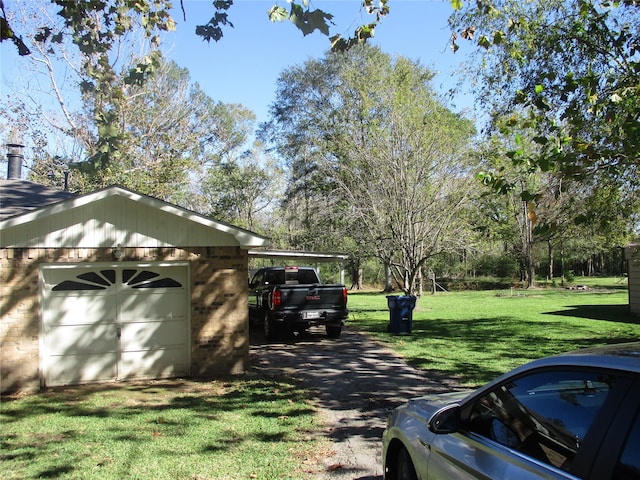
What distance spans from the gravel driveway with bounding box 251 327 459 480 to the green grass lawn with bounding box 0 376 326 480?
33 centimetres

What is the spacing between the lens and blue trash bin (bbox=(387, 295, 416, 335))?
46.5 ft

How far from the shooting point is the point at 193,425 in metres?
6.44

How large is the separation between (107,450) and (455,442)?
14.0 ft

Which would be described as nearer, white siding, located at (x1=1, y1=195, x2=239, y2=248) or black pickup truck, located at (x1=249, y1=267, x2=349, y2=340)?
white siding, located at (x1=1, y1=195, x2=239, y2=248)

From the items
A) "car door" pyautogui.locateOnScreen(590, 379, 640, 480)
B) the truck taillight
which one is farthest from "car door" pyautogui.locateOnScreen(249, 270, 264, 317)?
"car door" pyautogui.locateOnScreen(590, 379, 640, 480)

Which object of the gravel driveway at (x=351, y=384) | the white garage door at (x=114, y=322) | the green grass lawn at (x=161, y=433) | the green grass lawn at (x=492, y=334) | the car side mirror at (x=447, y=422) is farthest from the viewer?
the green grass lawn at (x=492, y=334)

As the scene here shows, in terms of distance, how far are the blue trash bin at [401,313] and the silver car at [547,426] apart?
35.6 feet

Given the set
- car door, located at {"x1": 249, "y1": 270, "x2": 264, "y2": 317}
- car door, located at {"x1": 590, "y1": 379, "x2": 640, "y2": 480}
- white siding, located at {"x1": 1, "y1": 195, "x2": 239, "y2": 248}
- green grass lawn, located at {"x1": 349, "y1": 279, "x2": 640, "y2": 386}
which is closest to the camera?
car door, located at {"x1": 590, "y1": 379, "x2": 640, "y2": 480}

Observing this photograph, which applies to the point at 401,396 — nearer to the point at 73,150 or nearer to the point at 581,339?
the point at 581,339

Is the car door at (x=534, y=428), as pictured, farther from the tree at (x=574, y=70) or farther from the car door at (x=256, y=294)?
the car door at (x=256, y=294)

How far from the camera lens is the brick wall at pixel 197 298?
8406mm

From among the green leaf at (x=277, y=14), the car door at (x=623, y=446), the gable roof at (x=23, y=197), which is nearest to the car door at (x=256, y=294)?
the gable roof at (x=23, y=197)

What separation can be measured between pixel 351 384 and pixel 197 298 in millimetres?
3181

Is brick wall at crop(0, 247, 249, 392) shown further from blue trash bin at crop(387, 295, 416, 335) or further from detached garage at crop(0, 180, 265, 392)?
blue trash bin at crop(387, 295, 416, 335)
